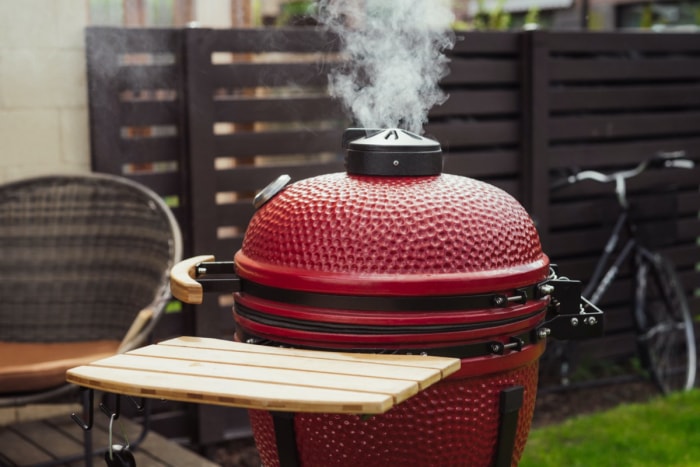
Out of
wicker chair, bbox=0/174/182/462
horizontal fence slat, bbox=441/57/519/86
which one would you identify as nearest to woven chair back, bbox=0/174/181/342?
wicker chair, bbox=0/174/182/462

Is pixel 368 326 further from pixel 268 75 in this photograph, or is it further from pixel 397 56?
pixel 268 75

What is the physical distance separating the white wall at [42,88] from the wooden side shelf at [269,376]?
1.88m

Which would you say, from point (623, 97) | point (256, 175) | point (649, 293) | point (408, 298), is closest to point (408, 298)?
point (408, 298)

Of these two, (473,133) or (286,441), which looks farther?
(473,133)

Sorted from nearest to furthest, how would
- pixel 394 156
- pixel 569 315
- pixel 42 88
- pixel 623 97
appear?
pixel 394 156 → pixel 569 315 → pixel 42 88 → pixel 623 97

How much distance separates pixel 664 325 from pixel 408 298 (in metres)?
3.48

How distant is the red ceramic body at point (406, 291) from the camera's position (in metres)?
2.08

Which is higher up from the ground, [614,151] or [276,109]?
[276,109]

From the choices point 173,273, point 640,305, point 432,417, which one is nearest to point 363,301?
point 432,417

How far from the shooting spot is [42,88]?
12.5ft

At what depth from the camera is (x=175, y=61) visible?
13.3ft

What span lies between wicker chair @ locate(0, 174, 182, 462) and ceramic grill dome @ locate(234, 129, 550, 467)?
1.42 m

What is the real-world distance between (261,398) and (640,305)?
3.64 m

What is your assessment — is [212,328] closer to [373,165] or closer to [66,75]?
[66,75]
